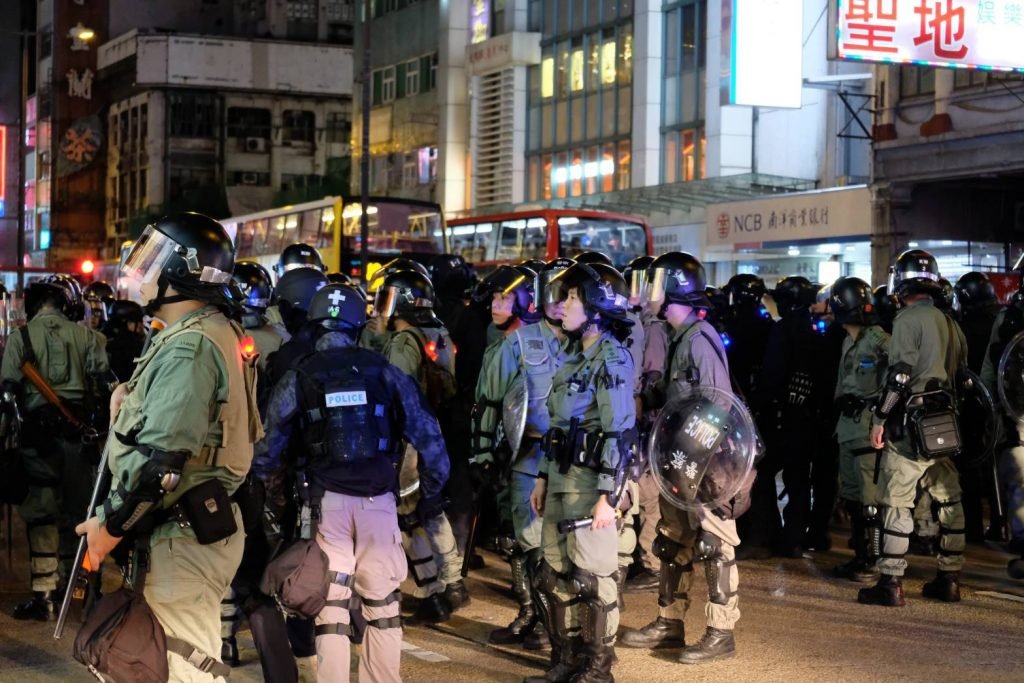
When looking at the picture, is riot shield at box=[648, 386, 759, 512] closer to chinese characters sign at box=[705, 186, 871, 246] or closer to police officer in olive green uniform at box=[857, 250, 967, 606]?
police officer in olive green uniform at box=[857, 250, 967, 606]

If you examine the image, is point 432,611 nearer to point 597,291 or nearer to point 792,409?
point 597,291

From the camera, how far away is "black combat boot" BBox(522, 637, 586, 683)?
7.23 meters

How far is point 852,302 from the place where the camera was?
10531 millimetres

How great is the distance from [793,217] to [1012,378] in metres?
18.1

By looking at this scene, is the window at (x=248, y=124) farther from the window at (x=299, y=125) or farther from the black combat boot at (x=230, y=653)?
the black combat boot at (x=230, y=653)

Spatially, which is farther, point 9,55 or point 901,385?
point 9,55

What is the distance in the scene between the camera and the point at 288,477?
706cm

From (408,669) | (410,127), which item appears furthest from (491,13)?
(408,669)

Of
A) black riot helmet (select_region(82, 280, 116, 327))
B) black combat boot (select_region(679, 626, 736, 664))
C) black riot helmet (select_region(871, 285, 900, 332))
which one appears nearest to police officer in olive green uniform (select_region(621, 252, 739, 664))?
black combat boot (select_region(679, 626, 736, 664))

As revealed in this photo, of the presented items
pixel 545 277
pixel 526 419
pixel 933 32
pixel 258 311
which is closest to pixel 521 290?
pixel 545 277

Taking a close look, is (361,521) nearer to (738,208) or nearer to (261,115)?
(738,208)

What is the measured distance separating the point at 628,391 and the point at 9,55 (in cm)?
8867

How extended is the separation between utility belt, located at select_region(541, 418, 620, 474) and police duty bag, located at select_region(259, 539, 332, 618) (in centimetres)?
131

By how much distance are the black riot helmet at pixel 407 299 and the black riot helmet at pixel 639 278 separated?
127 cm
